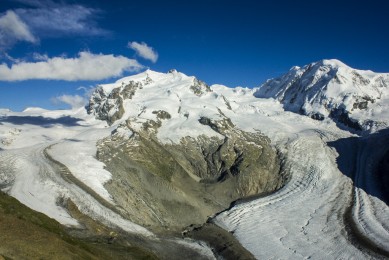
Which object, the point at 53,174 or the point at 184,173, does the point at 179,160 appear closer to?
the point at 184,173

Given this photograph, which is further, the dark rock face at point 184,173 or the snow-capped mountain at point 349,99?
the snow-capped mountain at point 349,99

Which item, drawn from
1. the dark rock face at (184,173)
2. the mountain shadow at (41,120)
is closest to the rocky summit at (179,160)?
the dark rock face at (184,173)

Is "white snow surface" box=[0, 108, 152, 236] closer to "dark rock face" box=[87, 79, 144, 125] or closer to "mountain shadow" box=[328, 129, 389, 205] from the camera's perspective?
"dark rock face" box=[87, 79, 144, 125]

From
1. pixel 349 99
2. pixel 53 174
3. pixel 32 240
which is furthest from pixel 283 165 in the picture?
pixel 32 240

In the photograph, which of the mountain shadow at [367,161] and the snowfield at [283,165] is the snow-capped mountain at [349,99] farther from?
the mountain shadow at [367,161]

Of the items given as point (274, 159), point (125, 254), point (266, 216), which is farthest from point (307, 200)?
point (125, 254)

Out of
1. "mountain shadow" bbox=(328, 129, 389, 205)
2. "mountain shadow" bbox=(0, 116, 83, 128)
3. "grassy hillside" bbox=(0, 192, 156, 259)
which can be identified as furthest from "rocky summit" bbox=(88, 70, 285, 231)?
"grassy hillside" bbox=(0, 192, 156, 259)
